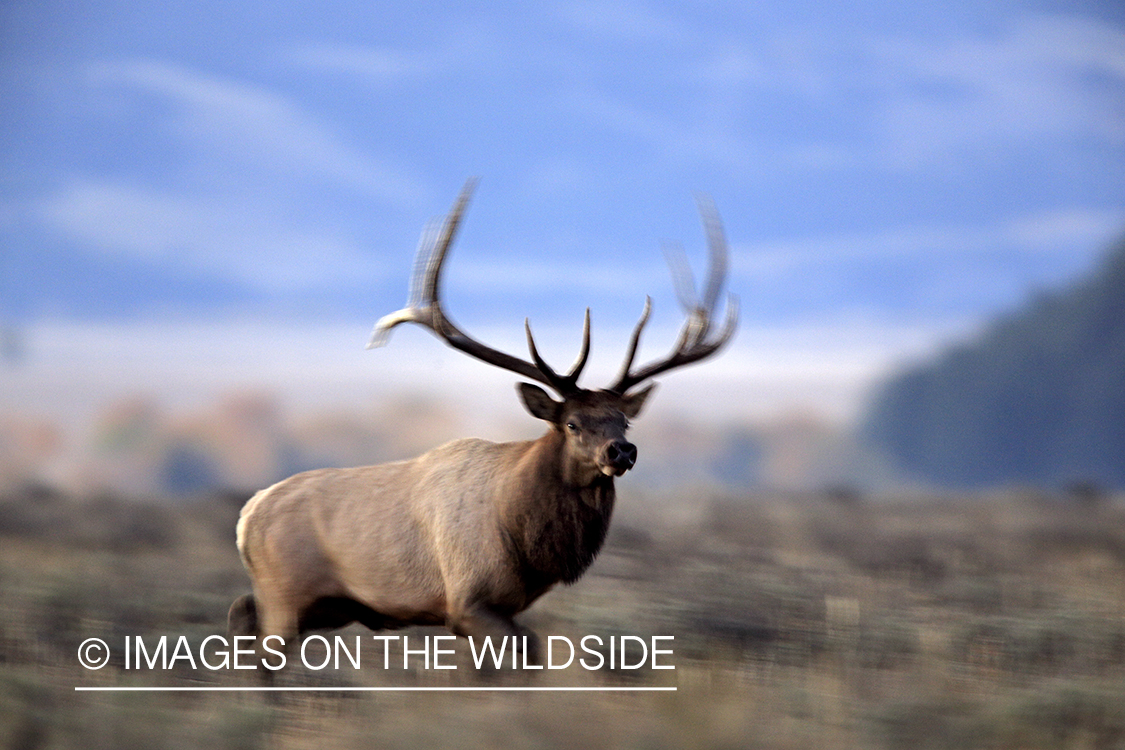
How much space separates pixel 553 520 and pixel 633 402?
37.6 inches

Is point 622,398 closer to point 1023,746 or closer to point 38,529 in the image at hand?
point 1023,746

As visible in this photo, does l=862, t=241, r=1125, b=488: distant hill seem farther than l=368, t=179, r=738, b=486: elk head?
Yes

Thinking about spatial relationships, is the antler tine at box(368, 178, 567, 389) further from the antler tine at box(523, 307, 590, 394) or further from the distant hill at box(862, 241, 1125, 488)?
the distant hill at box(862, 241, 1125, 488)

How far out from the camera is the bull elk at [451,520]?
281 inches

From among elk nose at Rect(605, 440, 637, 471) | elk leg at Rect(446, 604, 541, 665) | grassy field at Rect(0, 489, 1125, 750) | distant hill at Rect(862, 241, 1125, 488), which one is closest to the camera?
grassy field at Rect(0, 489, 1125, 750)

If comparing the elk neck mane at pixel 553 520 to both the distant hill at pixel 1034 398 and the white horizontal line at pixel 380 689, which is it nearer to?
the white horizontal line at pixel 380 689

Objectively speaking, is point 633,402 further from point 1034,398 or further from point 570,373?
point 1034,398

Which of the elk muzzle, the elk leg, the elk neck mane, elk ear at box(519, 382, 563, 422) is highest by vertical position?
elk ear at box(519, 382, 563, 422)

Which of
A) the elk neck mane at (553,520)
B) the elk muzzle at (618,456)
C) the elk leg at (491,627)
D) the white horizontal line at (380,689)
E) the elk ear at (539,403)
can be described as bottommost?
the white horizontal line at (380,689)

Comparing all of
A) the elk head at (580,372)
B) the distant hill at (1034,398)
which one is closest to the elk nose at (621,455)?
the elk head at (580,372)

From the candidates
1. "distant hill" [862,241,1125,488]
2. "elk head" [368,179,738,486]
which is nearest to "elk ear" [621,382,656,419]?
"elk head" [368,179,738,486]

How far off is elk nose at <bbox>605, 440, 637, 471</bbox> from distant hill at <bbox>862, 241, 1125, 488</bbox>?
124 feet

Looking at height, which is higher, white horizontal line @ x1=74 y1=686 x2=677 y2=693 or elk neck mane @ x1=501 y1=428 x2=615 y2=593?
elk neck mane @ x1=501 y1=428 x2=615 y2=593

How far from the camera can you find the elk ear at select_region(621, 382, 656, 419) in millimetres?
7420
